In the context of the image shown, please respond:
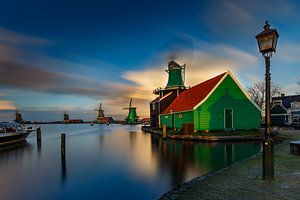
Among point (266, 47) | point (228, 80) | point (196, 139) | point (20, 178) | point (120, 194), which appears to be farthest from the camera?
point (228, 80)

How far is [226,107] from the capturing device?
1011 inches

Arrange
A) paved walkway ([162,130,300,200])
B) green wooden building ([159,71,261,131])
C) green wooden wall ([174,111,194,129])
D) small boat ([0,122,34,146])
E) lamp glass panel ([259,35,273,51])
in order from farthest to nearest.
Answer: small boat ([0,122,34,146]), green wooden wall ([174,111,194,129]), green wooden building ([159,71,261,131]), lamp glass panel ([259,35,273,51]), paved walkway ([162,130,300,200])

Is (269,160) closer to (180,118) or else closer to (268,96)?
(268,96)

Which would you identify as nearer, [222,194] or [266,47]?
[222,194]

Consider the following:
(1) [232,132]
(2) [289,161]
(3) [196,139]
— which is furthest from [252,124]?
(2) [289,161]

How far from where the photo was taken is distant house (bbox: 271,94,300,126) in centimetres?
3941

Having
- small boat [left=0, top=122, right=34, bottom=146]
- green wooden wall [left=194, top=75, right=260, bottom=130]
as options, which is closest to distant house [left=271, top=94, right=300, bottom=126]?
green wooden wall [left=194, top=75, right=260, bottom=130]

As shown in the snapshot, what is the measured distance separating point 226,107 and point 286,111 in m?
20.8

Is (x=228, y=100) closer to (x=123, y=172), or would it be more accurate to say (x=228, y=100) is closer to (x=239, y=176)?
(x=123, y=172)

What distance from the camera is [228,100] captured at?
25844 mm

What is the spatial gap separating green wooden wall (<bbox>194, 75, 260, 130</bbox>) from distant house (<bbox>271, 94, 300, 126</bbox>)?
17229 millimetres

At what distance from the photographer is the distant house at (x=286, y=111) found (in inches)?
1551

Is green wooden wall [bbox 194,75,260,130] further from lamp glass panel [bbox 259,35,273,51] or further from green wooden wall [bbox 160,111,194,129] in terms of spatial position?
lamp glass panel [bbox 259,35,273,51]

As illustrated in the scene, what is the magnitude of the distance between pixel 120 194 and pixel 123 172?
13.1 ft
